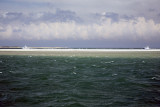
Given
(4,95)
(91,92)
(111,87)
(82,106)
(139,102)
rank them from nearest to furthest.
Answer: (82,106) → (139,102) → (4,95) → (91,92) → (111,87)

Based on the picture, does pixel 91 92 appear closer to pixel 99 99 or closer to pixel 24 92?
pixel 99 99

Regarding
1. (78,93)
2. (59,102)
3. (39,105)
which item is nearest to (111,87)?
(78,93)

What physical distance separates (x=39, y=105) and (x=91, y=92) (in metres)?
5.36

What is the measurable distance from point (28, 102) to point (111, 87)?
8.68 meters

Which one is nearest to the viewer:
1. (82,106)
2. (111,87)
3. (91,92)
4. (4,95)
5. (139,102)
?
(82,106)

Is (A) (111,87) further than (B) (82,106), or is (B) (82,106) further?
(A) (111,87)

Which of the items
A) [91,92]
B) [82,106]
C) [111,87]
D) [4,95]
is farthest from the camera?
[111,87]

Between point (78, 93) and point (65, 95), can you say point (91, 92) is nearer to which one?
point (78, 93)

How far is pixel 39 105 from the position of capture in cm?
1319

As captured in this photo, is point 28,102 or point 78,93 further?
point 78,93

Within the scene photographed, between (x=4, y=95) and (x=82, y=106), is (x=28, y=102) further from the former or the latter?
(x=82, y=106)

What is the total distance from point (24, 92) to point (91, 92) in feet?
19.9

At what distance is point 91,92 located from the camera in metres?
16.8

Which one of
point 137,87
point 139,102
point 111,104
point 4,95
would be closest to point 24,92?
point 4,95
